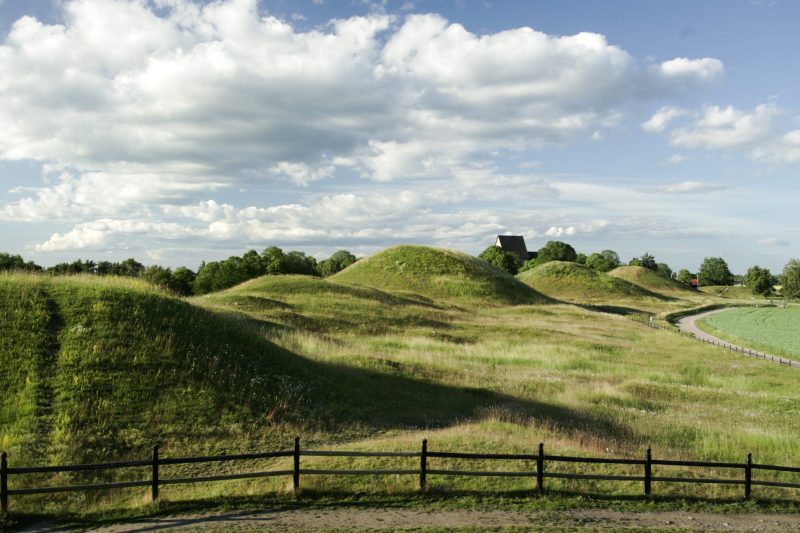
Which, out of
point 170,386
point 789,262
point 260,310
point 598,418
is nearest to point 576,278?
point 789,262

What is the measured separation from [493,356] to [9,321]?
30261 mm

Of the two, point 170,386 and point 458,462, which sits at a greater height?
point 170,386

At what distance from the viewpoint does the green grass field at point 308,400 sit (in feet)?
60.7

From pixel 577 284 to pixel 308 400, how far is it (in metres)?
128

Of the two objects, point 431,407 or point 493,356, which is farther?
point 493,356

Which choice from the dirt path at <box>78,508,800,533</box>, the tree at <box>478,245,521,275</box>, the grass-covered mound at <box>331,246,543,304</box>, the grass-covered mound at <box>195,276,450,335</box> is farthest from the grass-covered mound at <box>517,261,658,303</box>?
the dirt path at <box>78,508,800,533</box>

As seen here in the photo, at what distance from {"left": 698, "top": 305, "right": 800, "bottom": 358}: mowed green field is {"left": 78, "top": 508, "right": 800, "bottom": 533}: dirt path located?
161 ft

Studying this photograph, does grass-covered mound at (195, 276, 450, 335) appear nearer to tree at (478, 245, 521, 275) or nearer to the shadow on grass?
the shadow on grass

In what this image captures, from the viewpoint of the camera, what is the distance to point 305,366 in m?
29.7

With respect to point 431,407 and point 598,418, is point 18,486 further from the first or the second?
point 598,418

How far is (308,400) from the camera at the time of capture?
82.8ft

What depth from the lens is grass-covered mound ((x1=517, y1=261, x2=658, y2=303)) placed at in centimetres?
13738

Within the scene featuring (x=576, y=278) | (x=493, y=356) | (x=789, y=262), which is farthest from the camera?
(x=789, y=262)

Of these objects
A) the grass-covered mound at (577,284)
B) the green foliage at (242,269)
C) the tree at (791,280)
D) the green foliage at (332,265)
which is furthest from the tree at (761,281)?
the green foliage at (242,269)
